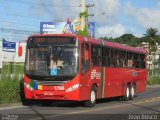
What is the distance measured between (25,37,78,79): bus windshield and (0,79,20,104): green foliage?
5.55ft

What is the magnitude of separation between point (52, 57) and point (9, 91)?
304cm

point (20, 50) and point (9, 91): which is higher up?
point (20, 50)

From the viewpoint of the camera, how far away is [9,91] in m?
21.6

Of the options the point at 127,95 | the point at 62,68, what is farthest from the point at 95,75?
the point at 127,95

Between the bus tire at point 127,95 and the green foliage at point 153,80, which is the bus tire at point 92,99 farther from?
the green foliage at point 153,80

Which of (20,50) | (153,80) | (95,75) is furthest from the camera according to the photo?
(153,80)

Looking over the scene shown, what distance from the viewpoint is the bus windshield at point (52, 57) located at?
19.8 meters

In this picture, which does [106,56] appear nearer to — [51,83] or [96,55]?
[96,55]

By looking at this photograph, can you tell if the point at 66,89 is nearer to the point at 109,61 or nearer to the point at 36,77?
the point at 36,77

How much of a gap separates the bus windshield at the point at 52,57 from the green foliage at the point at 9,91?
5.55 ft

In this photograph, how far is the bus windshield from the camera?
1981 centimetres

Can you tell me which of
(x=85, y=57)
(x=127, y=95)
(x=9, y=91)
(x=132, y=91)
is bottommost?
(x=127, y=95)

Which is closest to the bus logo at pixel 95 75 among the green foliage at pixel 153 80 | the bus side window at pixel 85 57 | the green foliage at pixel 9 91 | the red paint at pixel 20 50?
the bus side window at pixel 85 57

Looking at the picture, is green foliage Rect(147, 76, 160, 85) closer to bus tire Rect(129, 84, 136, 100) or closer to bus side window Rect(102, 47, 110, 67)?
bus tire Rect(129, 84, 136, 100)
